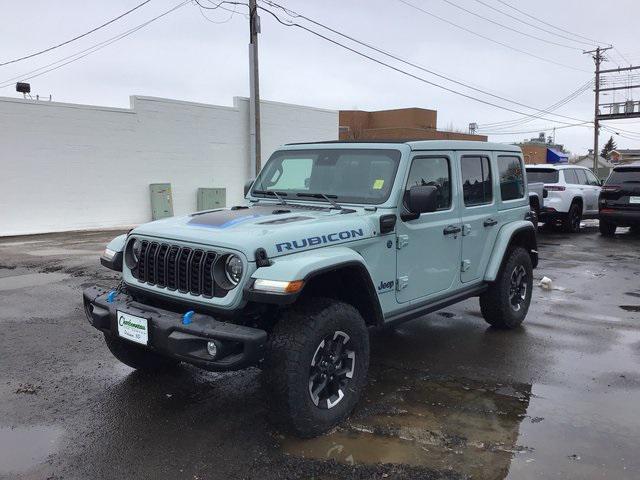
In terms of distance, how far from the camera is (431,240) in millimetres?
4625

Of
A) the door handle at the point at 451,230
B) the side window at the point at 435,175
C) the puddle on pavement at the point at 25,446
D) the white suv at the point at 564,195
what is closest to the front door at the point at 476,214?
the door handle at the point at 451,230

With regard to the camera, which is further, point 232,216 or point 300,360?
point 232,216

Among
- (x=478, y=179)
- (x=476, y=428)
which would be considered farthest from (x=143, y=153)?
(x=476, y=428)

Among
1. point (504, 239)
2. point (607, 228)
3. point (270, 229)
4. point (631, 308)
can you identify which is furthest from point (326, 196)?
point (607, 228)

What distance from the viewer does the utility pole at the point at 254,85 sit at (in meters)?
16.3

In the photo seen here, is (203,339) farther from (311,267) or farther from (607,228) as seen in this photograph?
(607,228)

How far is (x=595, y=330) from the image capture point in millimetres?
6184

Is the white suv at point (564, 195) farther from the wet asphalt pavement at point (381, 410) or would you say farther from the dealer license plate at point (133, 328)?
the dealer license plate at point (133, 328)

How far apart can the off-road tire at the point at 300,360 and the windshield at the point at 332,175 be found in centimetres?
112

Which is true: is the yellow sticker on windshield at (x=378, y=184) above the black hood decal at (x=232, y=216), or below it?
above

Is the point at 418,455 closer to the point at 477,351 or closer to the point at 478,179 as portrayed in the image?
the point at 477,351

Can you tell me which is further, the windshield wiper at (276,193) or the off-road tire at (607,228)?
the off-road tire at (607,228)

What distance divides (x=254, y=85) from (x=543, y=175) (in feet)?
28.1

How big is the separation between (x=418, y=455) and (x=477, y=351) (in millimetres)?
2203
